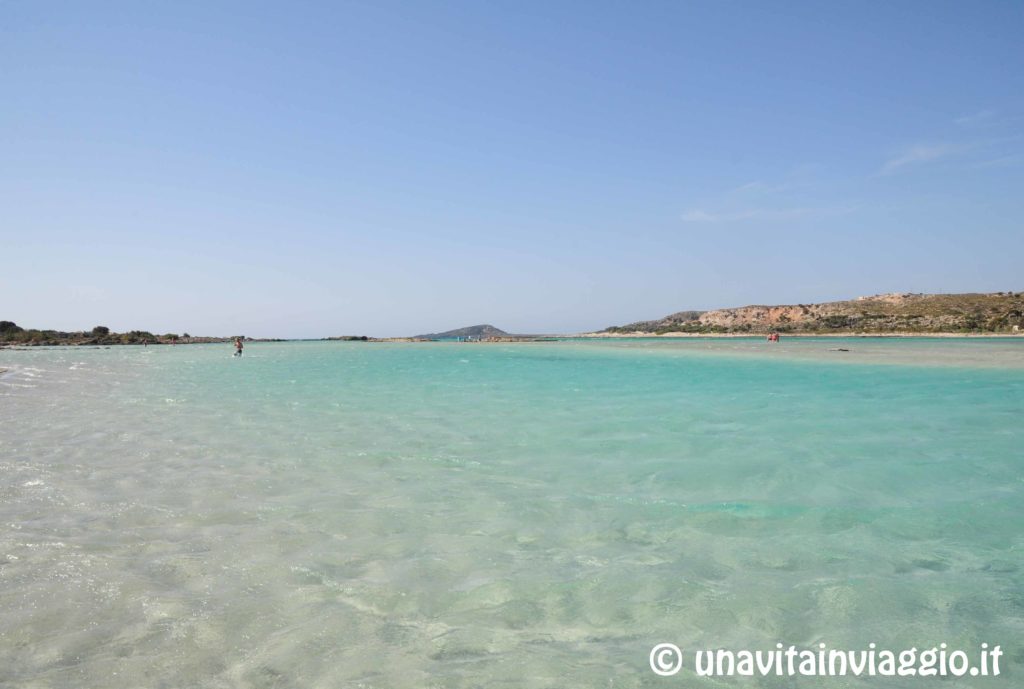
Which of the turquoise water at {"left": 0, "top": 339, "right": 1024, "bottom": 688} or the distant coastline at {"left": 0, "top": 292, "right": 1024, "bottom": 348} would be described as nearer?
the turquoise water at {"left": 0, "top": 339, "right": 1024, "bottom": 688}

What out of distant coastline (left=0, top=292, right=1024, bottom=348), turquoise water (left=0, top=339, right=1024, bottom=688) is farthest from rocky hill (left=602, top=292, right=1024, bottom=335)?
turquoise water (left=0, top=339, right=1024, bottom=688)

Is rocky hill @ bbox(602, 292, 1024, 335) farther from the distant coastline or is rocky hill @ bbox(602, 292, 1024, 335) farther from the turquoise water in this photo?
the turquoise water

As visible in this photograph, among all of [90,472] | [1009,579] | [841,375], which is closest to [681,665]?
[1009,579]

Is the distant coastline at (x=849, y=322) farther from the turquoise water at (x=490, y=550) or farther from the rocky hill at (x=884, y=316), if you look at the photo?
the turquoise water at (x=490, y=550)

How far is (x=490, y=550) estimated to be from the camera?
5.09 m

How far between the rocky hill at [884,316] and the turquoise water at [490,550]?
380 feet

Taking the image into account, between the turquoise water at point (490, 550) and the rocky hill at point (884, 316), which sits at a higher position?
the rocky hill at point (884, 316)

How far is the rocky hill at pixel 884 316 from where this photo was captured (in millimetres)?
102738

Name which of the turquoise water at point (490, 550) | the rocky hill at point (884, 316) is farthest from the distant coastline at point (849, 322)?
the turquoise water at point (490, 550)

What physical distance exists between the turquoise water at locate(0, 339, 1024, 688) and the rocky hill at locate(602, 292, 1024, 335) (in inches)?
4563

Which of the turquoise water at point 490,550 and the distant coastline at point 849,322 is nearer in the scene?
the turquoise water at point 490,550

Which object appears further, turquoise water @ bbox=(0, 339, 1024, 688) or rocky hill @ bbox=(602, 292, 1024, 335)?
rocky hill @ bbox=(602, 292, 1024, 335)

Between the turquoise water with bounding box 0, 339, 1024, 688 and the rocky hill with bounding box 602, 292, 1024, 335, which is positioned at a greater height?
the rocky hill with bounding box 602, 292, 1024, 335

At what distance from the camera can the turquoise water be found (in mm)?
3361
